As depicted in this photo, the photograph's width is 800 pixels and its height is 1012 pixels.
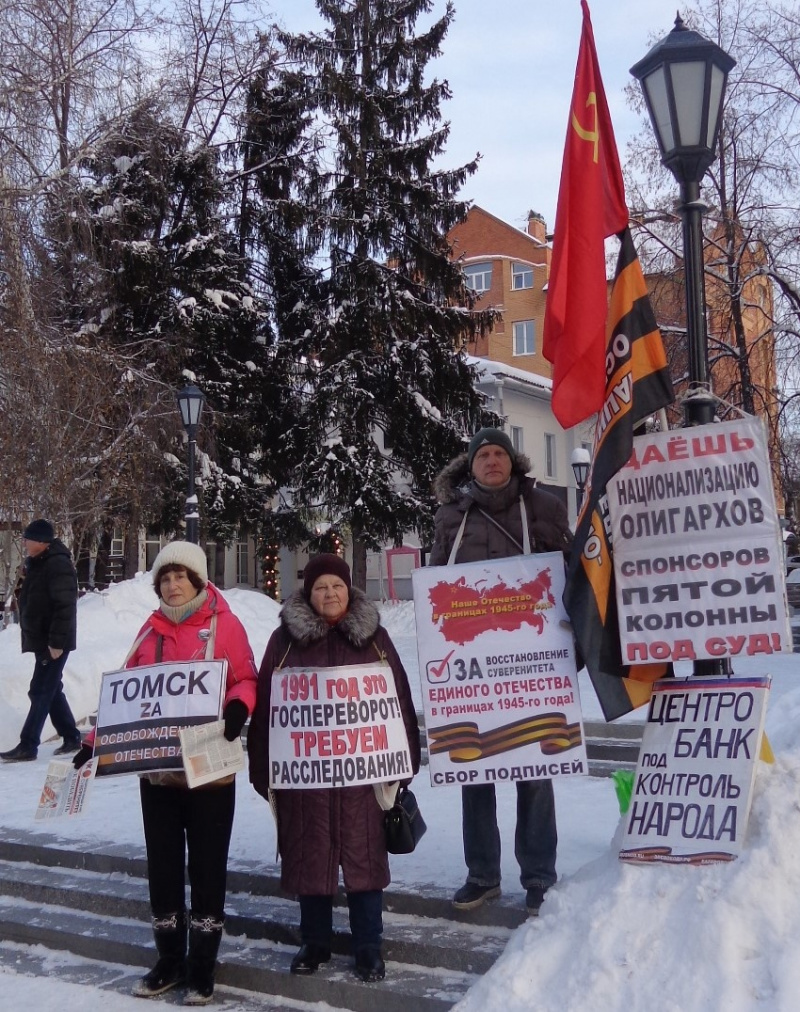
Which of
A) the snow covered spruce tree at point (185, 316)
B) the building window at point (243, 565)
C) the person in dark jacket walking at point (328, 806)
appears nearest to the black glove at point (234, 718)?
the person in dark jacket walking at point (328, 806)

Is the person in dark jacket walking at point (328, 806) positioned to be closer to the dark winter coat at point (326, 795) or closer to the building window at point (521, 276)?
the dark winter coat at point (326, 795)

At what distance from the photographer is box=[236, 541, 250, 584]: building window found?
43062 mm

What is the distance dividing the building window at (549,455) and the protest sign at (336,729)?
1471 inches

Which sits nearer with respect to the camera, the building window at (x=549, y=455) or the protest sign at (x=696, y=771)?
the protest sign at (x=696, y=771)

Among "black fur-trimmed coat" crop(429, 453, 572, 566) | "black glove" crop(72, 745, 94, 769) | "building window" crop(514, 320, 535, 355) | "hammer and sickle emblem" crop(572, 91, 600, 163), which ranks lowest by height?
"black glove" crop(72, 745, 94, 769)

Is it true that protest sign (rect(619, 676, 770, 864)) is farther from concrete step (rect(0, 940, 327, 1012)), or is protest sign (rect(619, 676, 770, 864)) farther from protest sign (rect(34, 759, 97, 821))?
protest sign (rect(34, 759, 97, 821))

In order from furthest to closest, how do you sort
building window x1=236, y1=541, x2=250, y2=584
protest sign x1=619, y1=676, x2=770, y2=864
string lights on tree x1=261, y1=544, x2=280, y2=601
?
building window x1=236, y1=541, x2=250, y2=584
string lights on tree x1=261, y1=544, x2=280, y2=601
protest sign x1=619, y1=676, x2=770, y2=864

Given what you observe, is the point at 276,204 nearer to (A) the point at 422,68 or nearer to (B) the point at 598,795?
(A) the point at 422,68

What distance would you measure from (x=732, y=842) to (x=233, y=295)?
23600mm

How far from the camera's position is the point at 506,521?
4.94m

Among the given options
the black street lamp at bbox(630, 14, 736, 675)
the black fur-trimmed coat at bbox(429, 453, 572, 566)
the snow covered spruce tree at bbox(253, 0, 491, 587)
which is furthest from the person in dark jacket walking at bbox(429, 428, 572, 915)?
the snow covered spruce tree at bbox(253, 0, 491, 587)

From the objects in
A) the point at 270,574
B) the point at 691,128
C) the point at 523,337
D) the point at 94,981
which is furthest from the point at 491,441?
the point at 523,337

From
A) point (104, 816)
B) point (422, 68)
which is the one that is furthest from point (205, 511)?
point (104, 816)

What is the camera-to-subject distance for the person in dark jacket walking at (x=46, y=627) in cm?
857
